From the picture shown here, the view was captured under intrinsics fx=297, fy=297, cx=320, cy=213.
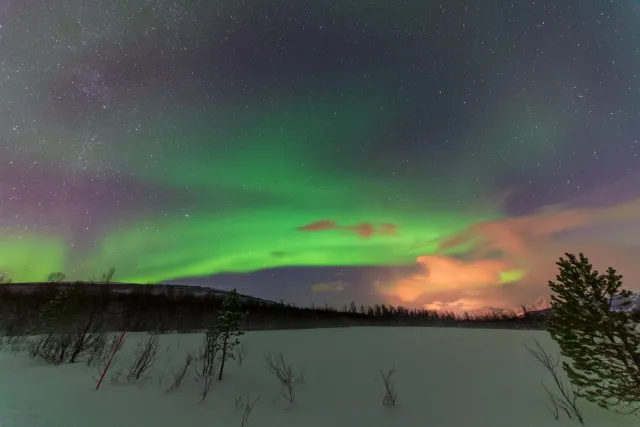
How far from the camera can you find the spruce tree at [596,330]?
8.75m

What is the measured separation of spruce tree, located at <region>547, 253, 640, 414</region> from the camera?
875 centimetres

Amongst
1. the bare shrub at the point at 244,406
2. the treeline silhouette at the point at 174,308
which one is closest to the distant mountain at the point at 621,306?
the bare shrub at the point at 244,406

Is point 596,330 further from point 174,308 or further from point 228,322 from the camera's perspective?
point 174,308

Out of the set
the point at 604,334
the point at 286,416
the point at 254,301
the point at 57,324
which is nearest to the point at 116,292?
the point at 254,301

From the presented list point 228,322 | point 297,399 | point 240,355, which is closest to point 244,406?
point 297,399

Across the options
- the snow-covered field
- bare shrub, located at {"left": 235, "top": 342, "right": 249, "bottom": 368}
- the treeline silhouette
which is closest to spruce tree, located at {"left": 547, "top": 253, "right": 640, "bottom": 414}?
the snow-covered field

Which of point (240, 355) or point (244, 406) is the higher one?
point (240, 355)

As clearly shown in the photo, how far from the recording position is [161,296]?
11812 cm

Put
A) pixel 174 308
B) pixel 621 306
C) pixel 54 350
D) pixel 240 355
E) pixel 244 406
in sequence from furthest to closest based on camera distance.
Answer: 1. pixel 174 308
2. pixel 240 355
3. pixel 54 350
4. pixel 244 406
5. pixel 621 306

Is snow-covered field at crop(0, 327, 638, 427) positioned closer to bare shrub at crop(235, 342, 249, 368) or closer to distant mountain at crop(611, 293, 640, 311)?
bare shrub at crop(235, 342, 249, 368)

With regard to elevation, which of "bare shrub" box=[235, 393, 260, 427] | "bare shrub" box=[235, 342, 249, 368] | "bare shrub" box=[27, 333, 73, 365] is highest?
"bare shrub" box=[27, 333, 73, 365]

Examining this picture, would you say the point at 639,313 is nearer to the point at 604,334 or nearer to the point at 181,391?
the point at 604,334

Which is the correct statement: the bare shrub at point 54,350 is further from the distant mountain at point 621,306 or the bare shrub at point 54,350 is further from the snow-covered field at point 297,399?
the distant mountain at point 621,306

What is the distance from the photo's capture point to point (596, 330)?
30.3 feet
